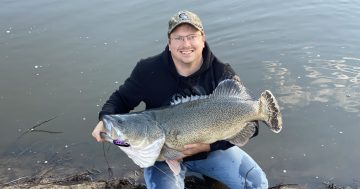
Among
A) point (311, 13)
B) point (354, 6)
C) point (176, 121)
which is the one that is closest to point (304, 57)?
point (311, 13)

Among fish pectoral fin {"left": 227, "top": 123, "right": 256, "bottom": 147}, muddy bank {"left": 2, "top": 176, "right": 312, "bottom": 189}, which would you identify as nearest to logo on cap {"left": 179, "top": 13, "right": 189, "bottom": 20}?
fish pectoral fin {"left": 227, "top": 123, "right": 256, "bottom": 147}

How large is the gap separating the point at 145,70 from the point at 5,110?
10.8ft

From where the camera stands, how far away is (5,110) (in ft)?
20.9

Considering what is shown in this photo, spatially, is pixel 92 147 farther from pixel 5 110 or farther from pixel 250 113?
pixel 250 113

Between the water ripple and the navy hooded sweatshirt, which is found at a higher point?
the navy hooded sweatshirt

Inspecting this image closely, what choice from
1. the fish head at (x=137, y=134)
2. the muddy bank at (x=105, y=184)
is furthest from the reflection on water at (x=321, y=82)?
the fish head at (x=137, y=134)

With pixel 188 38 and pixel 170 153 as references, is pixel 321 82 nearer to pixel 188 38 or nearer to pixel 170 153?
pixel 188 38

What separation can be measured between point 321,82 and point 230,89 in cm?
336

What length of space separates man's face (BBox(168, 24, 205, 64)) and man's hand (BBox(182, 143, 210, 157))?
749 mm

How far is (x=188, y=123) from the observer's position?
11.6 ft

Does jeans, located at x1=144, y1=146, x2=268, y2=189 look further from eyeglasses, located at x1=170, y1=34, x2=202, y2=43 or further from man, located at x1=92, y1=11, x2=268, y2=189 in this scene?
eyeglasses, located at x1=170, y1=34, x2=202, y2=43

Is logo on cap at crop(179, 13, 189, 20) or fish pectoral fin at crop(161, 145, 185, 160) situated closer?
fish pectoral fin at crop(161, 145, 185, 160)

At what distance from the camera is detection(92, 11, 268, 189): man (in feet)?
12.4

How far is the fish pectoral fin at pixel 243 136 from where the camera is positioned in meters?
3.74
